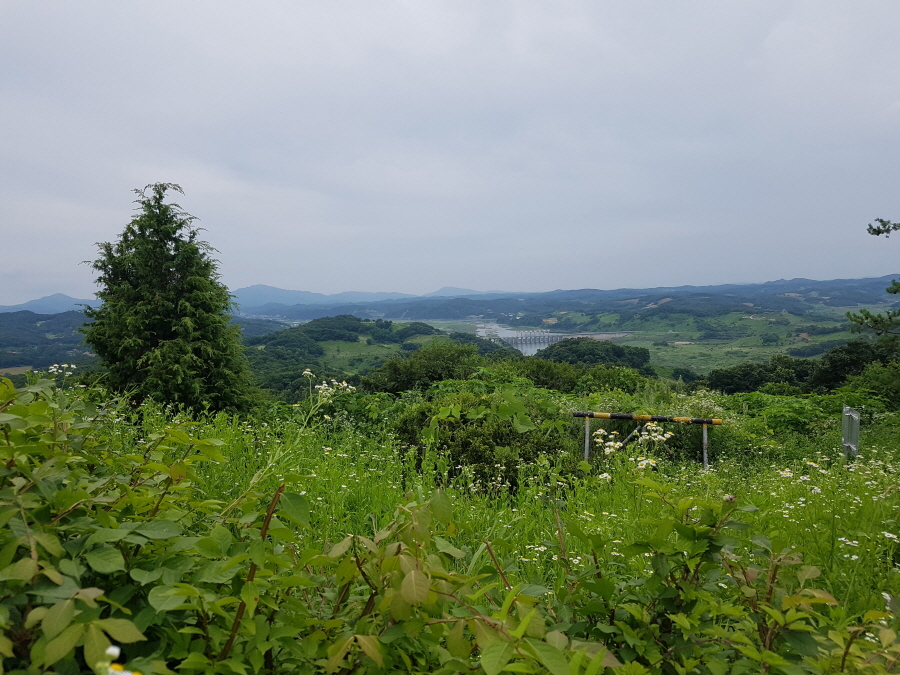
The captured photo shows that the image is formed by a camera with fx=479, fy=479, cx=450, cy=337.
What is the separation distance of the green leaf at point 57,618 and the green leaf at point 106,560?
4.6 inches

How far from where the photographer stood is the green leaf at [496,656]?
2.57ft

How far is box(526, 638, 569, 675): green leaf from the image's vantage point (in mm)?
786

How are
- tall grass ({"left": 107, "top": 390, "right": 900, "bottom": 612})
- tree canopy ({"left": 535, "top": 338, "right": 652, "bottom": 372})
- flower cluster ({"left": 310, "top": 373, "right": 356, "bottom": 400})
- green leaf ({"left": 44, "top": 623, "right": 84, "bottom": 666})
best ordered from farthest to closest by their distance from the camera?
tree canopy ({"left": 535, "top": 338, "right": 652, "bottom": 372})
flower cluster ({"left": 310, "top": 373, "right": 356, "bottom": 400})
tall grass ({"left": 107, "top": 390, "right": 900, "bottom": 612})
green leaf ({"left": 44, "top": 623, "right": 84, "bottom": 666})

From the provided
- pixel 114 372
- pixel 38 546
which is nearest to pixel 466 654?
pixel 38 546

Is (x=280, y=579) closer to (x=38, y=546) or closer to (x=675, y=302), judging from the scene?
(x=38, y=546)

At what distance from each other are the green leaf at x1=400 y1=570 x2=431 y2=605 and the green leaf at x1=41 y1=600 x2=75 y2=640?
0.53 m

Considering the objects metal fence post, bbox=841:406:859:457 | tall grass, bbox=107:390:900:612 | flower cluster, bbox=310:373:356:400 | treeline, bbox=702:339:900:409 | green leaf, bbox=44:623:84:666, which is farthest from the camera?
treeline, bbox=702:339:900:409

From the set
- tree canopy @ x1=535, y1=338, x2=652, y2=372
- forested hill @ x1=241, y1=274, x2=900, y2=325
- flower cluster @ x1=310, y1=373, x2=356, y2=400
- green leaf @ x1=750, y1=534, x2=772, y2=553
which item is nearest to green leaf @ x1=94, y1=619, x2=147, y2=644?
green leaf @ x1=750, y1=534, x2=772, y2=553

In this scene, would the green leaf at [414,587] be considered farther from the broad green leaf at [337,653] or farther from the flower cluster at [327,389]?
the flower cluster at [327,389]

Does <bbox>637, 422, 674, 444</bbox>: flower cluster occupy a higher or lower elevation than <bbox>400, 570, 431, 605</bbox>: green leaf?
lower

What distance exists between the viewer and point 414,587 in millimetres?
886

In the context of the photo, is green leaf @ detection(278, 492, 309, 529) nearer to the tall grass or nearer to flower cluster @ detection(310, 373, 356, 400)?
the tall grass

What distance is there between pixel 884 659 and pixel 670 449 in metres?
6.49

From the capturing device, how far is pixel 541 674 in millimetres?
846
